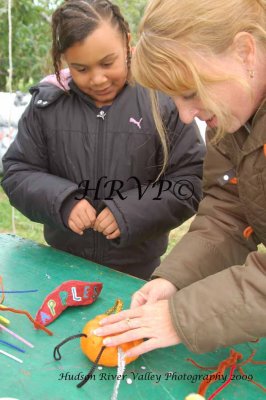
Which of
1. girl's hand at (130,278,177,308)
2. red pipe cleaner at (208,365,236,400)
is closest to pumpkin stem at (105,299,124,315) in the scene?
girl's hand at (130,278,177,308)

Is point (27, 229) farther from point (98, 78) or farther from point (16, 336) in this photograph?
point (16, 336)

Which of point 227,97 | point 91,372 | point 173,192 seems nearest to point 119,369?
point 91,372

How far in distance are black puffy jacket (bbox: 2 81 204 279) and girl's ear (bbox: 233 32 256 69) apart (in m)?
0.69

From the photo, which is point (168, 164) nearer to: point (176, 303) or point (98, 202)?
point (98, 202)

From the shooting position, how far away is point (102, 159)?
1.66 m

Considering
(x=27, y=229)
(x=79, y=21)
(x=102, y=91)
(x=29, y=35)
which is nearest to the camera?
(x=79, y=21)

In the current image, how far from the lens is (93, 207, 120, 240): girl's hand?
1529 millimetres

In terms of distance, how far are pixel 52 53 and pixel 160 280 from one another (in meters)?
0.82

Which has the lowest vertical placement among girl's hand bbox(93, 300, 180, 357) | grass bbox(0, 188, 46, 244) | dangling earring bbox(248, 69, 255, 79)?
grass bbox(0, 188, 46, 244)

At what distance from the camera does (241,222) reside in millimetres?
1321

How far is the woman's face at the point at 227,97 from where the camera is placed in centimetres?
95

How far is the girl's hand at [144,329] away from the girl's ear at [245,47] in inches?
19.4

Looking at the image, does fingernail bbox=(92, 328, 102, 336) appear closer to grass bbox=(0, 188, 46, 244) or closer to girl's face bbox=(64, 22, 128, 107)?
girl's face bbox=(64, 22, 128, 107)

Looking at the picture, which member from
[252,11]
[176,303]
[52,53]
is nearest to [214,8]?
[252,11]
